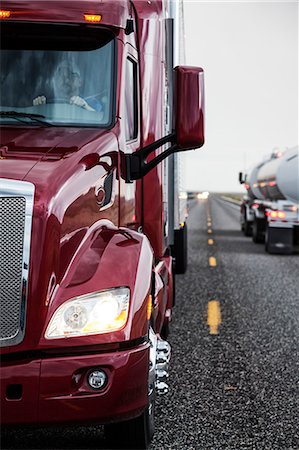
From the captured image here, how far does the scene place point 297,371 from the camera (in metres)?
7.21

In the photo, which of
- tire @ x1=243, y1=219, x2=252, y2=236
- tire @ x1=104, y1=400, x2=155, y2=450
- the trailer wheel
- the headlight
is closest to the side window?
the headlight

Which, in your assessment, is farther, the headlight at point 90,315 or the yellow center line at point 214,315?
the yellow center line at point 214,315

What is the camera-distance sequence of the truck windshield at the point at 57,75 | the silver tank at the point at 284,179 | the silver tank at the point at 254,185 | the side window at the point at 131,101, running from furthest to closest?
the silver tank at the point at 254,185, the silver tank at the point at 284,179, the side window at the point at 131,101, the truck windshield at the point at 57,75

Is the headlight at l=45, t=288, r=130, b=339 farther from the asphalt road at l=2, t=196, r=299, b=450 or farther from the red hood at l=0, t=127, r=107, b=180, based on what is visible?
the asphalt road at l=2, t=196, r=299, b=450


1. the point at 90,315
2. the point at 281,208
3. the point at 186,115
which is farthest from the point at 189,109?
the point at 281,208

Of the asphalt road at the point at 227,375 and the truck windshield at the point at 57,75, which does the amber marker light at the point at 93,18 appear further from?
the asphalt road at the point at 227,375

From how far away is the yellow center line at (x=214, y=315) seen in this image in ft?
30.2

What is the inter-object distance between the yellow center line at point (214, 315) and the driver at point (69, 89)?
412 centimetres

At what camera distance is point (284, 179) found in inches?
790

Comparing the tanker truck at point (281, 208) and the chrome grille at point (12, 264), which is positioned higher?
the chrome grille at point (12, 264)

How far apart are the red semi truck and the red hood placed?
0.04ft

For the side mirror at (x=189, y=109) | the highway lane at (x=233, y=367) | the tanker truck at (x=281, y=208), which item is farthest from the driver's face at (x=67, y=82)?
the tanker truck at (x=281, y=208)

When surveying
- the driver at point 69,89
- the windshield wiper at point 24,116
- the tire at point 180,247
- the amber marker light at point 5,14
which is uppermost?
the amber marker light at point 5,14

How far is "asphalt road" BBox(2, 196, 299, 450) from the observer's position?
5.24m
